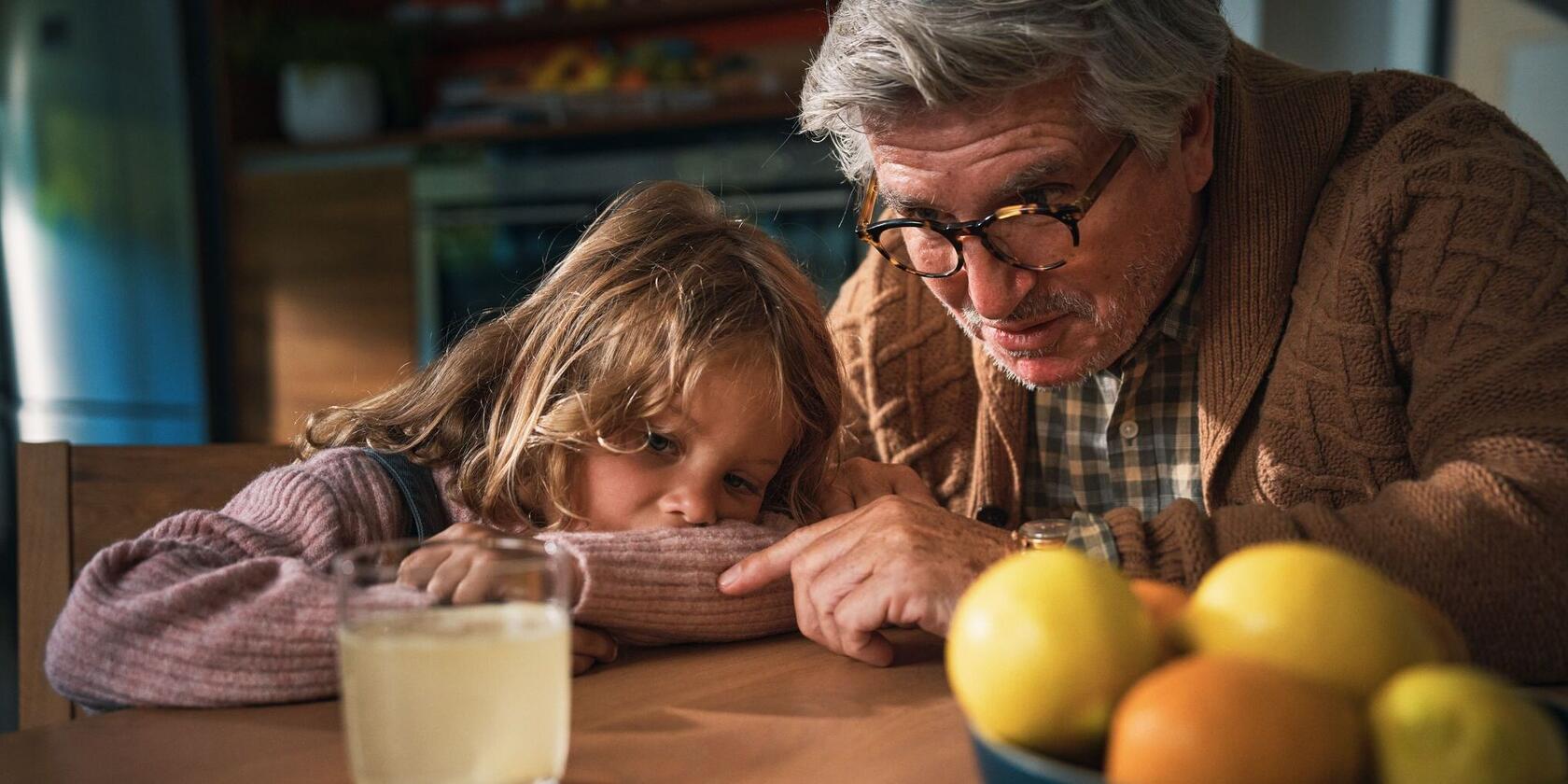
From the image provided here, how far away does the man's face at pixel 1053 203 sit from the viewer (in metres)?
1.21

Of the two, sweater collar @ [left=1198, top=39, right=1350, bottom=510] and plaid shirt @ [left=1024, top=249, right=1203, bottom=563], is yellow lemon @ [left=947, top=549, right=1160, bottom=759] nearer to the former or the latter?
sweater collar @ [left=1198, top=39, right=1350, bottom=510]

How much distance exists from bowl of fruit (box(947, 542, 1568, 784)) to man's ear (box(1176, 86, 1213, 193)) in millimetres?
871

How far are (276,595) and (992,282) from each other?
711 mm

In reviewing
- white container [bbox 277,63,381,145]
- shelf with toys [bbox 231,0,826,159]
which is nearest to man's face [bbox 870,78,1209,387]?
shelf with toys [bbox 231,0,826,159]

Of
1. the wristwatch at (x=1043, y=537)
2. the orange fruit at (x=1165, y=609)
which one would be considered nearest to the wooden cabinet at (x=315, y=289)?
the wristwatch at (x=1043, y=537)

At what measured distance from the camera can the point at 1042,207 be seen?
121cm

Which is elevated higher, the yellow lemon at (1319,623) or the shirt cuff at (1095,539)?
the yellow lemon at (1319,623)

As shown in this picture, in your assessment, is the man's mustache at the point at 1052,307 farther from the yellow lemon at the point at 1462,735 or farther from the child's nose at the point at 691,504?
the yellow lemon at the point at 1462,735

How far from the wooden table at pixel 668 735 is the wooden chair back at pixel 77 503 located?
0.37 metres

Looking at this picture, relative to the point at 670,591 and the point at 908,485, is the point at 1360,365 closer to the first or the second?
the point at 908,485

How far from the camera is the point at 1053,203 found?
1.24 metres

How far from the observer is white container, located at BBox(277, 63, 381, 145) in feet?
13.1

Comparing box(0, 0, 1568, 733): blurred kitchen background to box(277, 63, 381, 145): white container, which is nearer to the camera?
box(0, 0, 1568, 733): blurred kitchen background

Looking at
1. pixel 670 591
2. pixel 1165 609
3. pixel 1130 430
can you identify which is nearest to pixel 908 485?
pixel 1130 430
